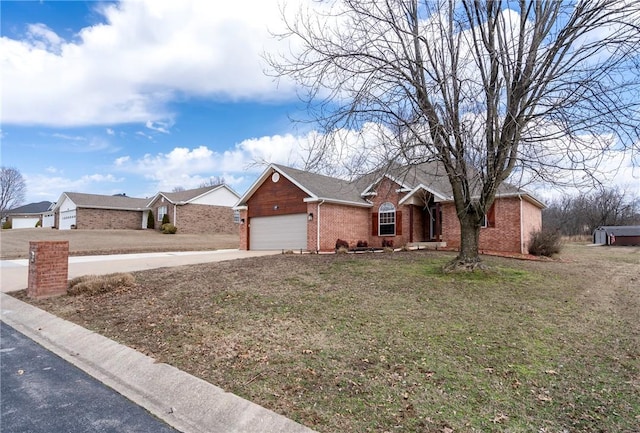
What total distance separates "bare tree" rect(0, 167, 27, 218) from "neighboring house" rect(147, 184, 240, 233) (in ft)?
128

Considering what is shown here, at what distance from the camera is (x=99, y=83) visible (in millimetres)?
12789

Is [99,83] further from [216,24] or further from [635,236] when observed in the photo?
[635,236]

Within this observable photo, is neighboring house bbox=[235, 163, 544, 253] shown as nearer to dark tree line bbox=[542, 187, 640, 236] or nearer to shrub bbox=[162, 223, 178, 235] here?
shrub bbox=[162, 223, 178, 235]

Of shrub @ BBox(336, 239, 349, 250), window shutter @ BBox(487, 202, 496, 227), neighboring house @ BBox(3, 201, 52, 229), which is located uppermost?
neighboring house @ BBox(3, 201, 52, 229)

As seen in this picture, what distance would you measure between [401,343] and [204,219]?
3384cm

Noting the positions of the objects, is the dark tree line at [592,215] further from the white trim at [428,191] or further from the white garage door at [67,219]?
the white garage door at [67,219]

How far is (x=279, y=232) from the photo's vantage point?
840 inches

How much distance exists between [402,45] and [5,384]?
30.8ft

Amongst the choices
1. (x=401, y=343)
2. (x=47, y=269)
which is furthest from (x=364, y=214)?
(x=401, y=343)

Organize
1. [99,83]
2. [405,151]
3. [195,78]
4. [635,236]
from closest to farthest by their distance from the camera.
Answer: [405,151]
[99,83]
[195,78]
[635,236]

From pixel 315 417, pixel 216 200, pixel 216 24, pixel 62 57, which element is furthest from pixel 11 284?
pixel 216 200

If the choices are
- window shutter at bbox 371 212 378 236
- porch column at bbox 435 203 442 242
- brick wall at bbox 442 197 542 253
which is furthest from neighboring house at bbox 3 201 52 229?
brick wall at bbox 442 197 542 253

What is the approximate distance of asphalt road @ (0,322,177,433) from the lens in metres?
3.51

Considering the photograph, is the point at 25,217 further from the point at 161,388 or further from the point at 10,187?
the point at 161,388
